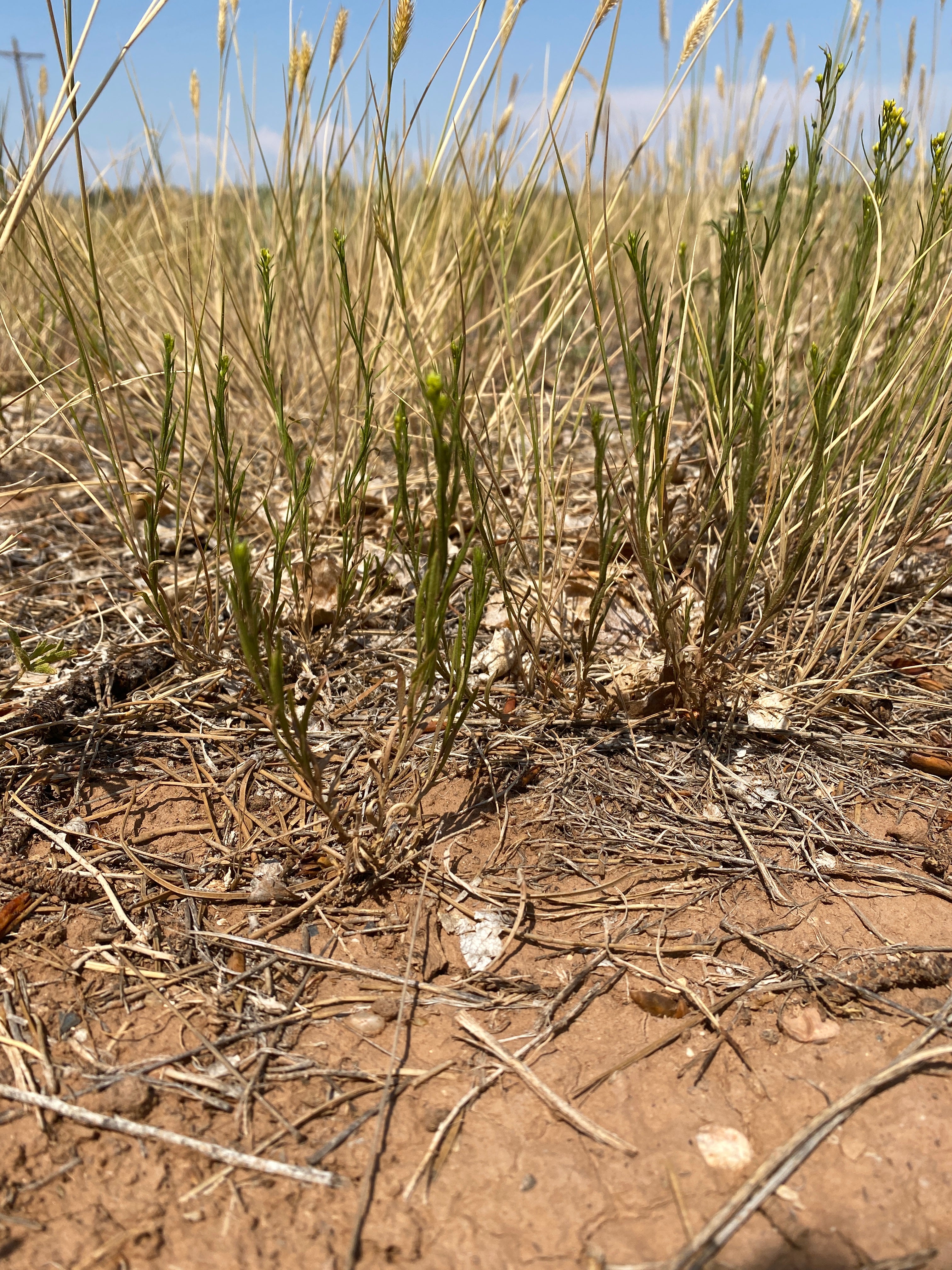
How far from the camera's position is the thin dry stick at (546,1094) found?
97cm

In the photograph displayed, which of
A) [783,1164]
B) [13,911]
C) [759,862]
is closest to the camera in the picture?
[783,1164]

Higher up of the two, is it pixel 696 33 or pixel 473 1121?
pixel 696 33

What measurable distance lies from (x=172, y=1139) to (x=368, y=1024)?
264mm

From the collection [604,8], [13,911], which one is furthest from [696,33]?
[13,911]

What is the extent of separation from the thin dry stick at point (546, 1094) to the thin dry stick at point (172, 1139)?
24 centimetres

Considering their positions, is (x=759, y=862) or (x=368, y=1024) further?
(x=759, y=862)

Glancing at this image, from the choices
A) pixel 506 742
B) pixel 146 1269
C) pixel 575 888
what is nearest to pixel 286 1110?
pixel 146 1269

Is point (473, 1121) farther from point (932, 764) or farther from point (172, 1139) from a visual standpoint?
point (932, 764)

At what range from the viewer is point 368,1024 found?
1106 millimetres

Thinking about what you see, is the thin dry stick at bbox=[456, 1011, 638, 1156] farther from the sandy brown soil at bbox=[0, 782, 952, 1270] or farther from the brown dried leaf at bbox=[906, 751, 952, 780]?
the brown dried leaf at bbox=[906, 751, 952, 780]

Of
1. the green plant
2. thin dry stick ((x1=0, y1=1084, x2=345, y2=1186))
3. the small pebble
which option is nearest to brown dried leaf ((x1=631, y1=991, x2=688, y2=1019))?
the small pebble

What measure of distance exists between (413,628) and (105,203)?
12.5 ft

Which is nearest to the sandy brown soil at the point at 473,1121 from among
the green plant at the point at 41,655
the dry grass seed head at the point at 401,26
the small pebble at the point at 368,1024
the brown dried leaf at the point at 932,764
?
the small pebble at the point at 368,1024

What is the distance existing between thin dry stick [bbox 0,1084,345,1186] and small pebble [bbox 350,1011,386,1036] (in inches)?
7.3
